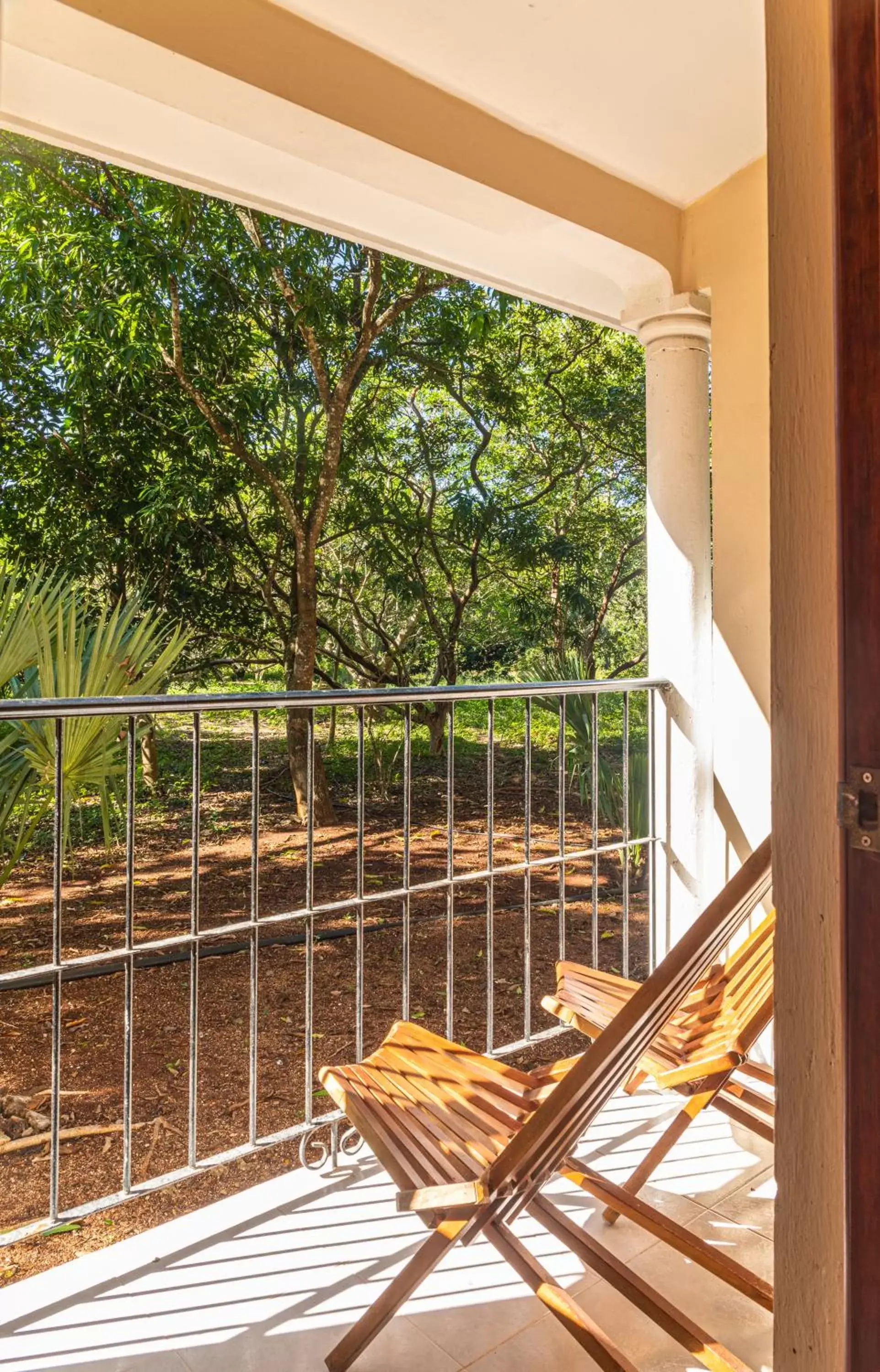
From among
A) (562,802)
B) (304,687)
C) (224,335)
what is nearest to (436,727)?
(304,687)

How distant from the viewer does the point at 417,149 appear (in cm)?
211

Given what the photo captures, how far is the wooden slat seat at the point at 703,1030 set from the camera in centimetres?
162

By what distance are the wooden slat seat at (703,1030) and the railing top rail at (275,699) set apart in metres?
0.74

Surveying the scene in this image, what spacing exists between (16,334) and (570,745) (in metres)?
5.46

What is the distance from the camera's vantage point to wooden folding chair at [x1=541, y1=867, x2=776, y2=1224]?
63.7 inches

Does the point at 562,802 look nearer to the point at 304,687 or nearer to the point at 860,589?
the point at 860,589

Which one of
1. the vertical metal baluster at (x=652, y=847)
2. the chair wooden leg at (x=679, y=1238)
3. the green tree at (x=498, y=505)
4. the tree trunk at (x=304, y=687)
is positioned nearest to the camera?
the chair wooden leg at (x=679, y=1238)

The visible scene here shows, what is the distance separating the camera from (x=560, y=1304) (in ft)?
4.32

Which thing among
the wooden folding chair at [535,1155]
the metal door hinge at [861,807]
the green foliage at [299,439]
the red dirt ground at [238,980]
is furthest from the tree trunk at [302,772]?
the metal door hinge at [861,807]

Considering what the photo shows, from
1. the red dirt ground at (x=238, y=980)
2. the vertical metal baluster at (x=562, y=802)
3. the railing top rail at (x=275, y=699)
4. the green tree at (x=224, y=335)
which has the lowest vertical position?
the red dirt ground at (x=238, y=980)

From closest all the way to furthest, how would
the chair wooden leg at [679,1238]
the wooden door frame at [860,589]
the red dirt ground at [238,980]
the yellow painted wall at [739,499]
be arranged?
the wooden door frame at [860,589], the chair wooden leg at [679,1238], the yellow painted wall at [739,499], the red dirt ground at [238,980]

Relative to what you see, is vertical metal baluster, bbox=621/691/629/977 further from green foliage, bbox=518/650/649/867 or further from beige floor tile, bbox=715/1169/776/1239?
beige floor tile, bbox=715/1169/776/1239

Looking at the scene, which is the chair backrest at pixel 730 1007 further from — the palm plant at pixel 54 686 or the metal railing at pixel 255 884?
the palm plant at pixel 54 686

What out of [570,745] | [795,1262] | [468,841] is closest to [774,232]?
[795,1262]
